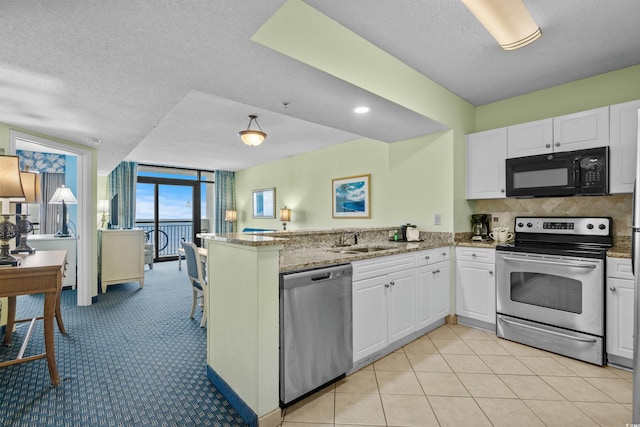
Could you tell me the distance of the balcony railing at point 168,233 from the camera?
303 inches

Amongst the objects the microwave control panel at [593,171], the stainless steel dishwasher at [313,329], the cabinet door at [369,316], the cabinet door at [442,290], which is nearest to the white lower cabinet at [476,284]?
the cabinet door at [442,290]

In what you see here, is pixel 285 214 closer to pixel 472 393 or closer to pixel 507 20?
pixel 472 393

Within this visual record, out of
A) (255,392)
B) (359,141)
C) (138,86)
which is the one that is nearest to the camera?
(255,392)

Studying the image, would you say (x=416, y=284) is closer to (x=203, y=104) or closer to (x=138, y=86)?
(x=138, y=86)

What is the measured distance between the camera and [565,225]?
289 cm

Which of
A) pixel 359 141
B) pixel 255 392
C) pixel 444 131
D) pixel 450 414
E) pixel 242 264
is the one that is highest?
pixel 359 141

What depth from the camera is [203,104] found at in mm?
3506

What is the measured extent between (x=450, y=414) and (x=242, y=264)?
1.53 metres

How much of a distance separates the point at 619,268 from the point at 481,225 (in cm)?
126

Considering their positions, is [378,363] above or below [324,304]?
below

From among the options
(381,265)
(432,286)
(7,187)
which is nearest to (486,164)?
(432,286)

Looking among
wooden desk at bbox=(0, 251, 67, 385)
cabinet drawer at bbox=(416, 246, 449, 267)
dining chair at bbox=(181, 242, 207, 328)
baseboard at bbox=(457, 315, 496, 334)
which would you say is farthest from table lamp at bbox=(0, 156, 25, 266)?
baseboard at bbox=(457, 315, 496, 334)

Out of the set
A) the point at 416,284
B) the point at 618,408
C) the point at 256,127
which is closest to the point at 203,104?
the point at 256,127

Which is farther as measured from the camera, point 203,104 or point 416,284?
point 203,104
